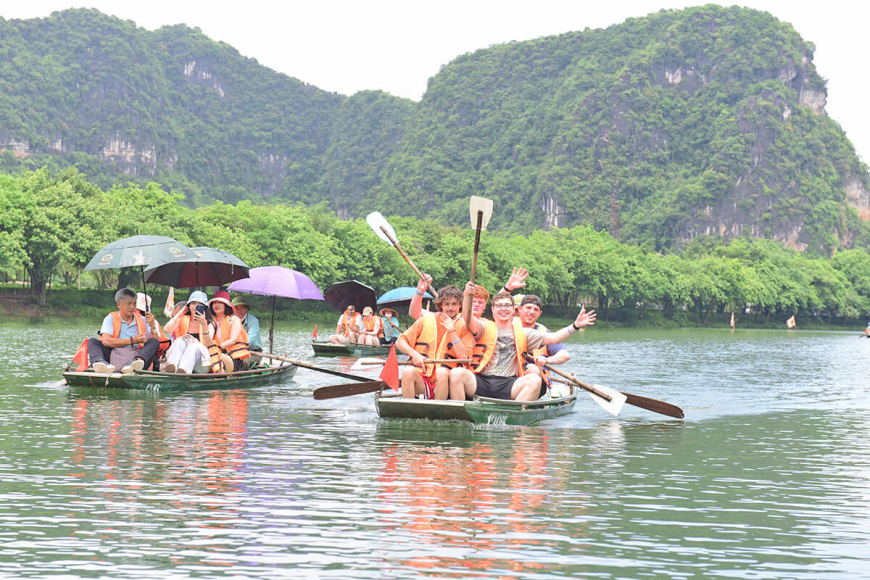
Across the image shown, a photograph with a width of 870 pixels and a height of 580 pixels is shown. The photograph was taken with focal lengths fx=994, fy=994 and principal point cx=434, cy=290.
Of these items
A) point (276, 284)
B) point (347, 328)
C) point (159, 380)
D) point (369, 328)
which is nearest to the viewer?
point (159, 380)

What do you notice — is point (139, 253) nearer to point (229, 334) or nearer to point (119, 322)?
point (119, 322)

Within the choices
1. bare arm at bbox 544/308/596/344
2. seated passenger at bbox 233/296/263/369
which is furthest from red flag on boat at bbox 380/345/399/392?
seated passenger at bbox 233/296/263/369

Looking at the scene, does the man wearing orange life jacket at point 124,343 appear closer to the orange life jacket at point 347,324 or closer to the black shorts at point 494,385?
the black shorts at point 494,385

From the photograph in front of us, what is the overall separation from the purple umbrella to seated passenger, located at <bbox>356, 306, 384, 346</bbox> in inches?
381

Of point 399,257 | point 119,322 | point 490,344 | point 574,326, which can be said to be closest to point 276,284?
point 119,322

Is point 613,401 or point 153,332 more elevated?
point 153,332

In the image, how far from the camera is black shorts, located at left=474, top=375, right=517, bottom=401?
1366 centimetres

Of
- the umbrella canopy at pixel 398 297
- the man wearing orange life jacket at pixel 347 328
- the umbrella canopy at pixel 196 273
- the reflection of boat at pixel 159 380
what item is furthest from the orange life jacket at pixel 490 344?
the man wearing orange life jacket at pixel 347 328

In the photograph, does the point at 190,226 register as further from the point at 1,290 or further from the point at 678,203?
the point at 678,203

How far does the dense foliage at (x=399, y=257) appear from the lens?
54.5m

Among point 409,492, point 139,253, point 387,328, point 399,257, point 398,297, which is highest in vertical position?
point 399,257

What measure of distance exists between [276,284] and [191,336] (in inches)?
161

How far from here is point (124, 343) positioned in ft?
54.4

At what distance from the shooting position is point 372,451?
11672mm
